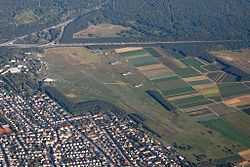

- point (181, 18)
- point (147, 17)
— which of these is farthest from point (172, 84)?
point (147, 17)

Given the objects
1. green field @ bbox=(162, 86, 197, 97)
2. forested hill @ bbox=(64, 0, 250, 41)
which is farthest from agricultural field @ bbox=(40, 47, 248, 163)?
forested hill @ bbox=(64, 0, 250, 41)

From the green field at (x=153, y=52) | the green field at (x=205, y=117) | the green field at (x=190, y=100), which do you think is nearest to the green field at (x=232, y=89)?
the green field at (x=190, y=100)

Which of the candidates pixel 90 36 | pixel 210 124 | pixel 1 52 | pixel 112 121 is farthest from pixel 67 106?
pixel 90 36

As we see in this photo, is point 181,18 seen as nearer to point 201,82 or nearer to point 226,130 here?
point 201,82

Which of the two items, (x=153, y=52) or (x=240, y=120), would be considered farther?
(x=153, y=52)

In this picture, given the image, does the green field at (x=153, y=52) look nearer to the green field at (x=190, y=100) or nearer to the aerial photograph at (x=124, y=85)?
the aerial photograph at (x=124, y=85)

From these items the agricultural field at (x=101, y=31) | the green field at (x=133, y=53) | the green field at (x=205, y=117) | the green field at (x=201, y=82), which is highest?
the agricultural field at (x=101, y=31)

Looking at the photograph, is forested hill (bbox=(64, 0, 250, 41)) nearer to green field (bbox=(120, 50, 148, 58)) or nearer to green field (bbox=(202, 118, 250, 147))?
green field (bbox=(120, 50, 148, 58))
